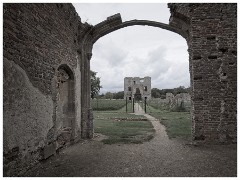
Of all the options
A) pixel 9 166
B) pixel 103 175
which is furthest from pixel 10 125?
pixel 103 175

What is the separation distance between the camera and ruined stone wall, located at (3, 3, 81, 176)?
13.9 feet

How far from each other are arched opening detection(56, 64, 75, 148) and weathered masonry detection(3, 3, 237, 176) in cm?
3

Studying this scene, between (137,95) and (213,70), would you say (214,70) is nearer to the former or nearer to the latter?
(213,70)

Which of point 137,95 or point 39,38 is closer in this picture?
point 39,38

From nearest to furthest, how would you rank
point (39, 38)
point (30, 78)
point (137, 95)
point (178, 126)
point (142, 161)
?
1. point (30, 78)
2. point (39, 38)
3. point (142, 161)
4. point (178, 126)
5. point (137, 95)

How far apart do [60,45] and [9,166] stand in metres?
3.66

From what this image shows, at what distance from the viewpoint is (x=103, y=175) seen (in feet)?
14.9

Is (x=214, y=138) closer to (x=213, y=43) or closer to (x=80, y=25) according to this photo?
(x=213, y=43)

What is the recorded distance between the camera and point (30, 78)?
4.95 m

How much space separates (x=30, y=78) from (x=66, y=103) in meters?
3.01

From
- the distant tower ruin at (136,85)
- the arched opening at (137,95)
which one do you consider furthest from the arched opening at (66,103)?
the distant tower ruin at (136,85)

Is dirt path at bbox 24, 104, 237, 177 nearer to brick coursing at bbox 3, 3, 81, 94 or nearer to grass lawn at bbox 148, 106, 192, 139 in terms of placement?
grass lawn at bbox 148, 106, 192, 139

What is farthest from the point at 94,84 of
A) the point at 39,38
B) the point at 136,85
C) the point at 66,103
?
the point at 39,38

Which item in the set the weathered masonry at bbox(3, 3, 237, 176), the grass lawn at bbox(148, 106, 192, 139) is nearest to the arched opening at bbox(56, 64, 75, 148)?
the weathered masonry at bbox(3, 3, 237, 176)
